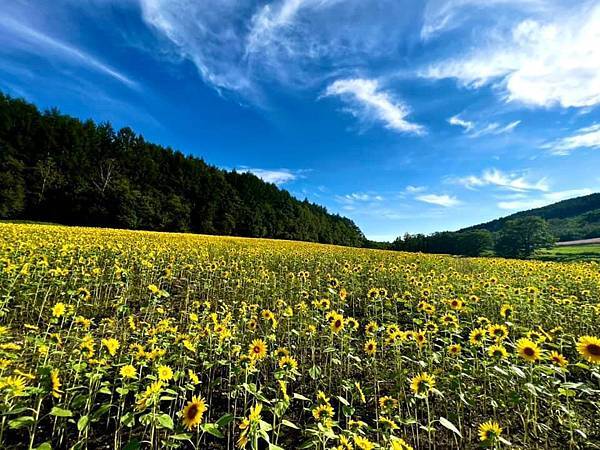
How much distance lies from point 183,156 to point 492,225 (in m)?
89.8

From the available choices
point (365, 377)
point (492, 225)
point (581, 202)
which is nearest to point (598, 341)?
point (365, 377)

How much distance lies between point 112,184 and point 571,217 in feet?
354

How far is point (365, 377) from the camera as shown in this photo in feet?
14.2

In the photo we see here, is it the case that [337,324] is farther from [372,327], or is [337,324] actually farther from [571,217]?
[571,217]

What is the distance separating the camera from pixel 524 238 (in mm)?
46969

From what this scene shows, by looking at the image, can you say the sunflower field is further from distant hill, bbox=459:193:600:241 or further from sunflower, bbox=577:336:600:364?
distant hill, bbox=459:193:600:241

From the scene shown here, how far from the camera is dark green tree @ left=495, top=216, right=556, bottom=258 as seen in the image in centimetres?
4556

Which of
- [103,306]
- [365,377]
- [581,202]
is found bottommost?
[365,377]

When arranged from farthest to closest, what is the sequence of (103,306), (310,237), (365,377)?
(310,237), (103,306), (365,377)

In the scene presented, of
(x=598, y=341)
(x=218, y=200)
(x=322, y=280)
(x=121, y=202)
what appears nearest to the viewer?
(x=598, y=341)

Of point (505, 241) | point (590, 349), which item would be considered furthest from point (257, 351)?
point (505, 241)

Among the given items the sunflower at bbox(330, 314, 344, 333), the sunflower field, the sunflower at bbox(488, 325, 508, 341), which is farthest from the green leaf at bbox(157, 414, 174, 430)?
the sunflower at bbox(488, 325, 508, 341)

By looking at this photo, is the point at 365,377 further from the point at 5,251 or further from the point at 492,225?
the point at 492,225

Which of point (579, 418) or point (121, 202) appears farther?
point (121, 202)
